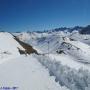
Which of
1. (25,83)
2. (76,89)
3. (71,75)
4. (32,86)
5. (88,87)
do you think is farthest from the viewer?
(25,83)

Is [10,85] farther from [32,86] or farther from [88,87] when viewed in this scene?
[88,87]

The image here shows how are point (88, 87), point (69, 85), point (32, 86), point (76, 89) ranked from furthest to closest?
1. point (32, 86)
2. point (69, 85)
3. point (76, 89)
4. point (88, 87)

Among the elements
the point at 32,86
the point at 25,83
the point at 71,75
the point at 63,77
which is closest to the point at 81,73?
the point at 71,75

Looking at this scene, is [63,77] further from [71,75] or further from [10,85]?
[10,85]

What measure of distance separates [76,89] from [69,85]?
32.7 inches

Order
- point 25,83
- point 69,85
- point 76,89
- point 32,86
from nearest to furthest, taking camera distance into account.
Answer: point 76,89
point 69,85
point 32,86
point 25,83

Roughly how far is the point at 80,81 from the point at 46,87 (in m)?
1.92

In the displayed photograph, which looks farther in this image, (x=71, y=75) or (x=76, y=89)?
(x=71, y=75)

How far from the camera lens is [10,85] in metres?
10.5

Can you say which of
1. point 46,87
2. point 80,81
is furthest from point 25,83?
point 80,81

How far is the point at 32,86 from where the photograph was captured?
10180 mm

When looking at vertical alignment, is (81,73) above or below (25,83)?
above

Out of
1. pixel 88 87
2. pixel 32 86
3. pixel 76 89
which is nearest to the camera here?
pixel 88 87

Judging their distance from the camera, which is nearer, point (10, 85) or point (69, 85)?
point (69, 85)
